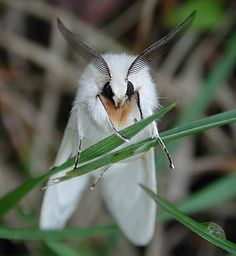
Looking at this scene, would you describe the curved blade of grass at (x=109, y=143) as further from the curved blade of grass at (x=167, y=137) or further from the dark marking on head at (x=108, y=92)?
the dark marking on head at (x=108, y=92)

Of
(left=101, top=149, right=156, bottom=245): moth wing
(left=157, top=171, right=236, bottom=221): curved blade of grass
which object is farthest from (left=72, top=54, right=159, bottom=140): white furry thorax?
(left=157, top=171, right=236, bottom=221): curved blade of grass

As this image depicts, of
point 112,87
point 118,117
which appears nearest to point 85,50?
point 112,87

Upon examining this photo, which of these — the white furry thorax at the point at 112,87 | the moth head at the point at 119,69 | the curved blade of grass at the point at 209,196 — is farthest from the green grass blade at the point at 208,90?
the moth head at the point at 119,69

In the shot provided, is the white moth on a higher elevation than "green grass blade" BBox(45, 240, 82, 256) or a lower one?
higher

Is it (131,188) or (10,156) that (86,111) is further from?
(10,156)

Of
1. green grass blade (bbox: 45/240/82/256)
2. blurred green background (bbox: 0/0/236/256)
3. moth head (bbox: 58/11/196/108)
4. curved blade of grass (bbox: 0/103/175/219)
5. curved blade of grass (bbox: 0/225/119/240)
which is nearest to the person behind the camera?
curved blade of grass (bbox: 0/103/175/219)

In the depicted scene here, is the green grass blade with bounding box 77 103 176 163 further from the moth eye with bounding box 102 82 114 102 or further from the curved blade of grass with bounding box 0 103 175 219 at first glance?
the moth eye with bounding box 102 82 114 102
